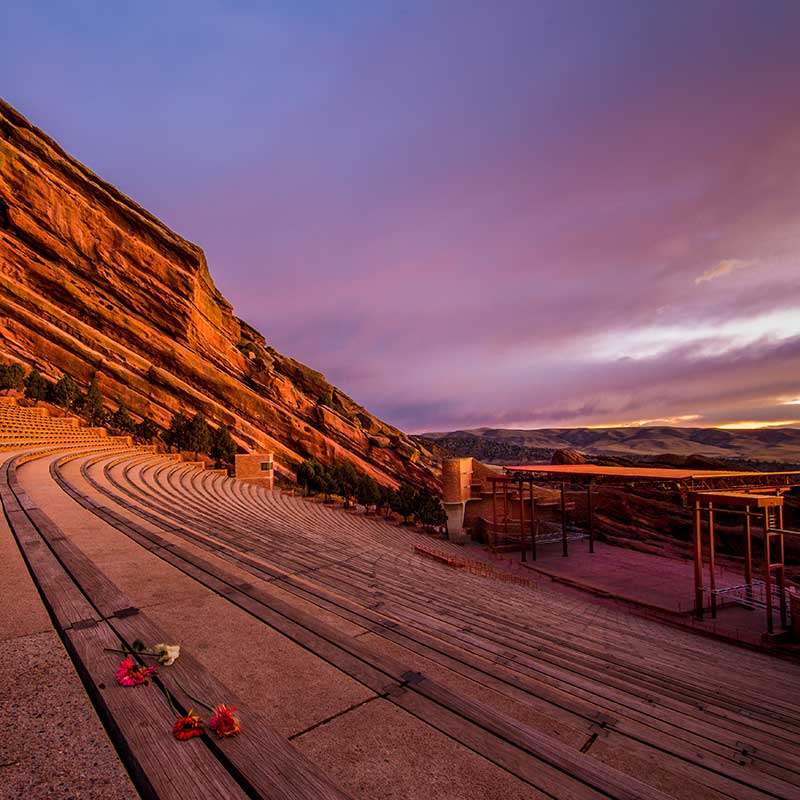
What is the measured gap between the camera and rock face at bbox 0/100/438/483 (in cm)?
3866

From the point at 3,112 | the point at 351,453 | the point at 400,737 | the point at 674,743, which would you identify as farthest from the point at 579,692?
the point at 3,112

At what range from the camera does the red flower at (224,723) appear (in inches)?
82.4

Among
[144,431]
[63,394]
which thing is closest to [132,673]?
[144,431]

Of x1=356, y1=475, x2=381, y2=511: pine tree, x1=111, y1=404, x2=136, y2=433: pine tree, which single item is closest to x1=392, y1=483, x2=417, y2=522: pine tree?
x1=356, y1=475, x2=381, y2=511: pine tree

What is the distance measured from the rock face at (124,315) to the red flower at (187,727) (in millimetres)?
42083

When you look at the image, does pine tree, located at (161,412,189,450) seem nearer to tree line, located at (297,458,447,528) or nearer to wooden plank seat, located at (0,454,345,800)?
tree line, located at (297,458,447,528)

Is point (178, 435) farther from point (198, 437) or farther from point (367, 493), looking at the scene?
point (367, 493)

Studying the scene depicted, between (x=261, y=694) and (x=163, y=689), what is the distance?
0.56 metres

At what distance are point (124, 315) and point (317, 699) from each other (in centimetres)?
5139

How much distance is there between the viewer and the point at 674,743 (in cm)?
289

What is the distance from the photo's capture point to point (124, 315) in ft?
146

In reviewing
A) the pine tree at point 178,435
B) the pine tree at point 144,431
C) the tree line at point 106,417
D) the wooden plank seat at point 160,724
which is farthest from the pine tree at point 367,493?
the wooden plank seat at point 160,724

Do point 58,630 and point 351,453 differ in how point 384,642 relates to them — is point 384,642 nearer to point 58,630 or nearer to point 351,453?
point 58,630

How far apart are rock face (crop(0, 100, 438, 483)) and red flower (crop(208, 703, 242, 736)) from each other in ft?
138
